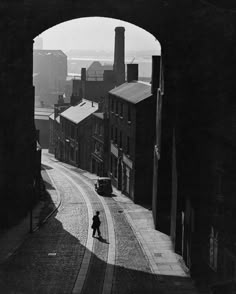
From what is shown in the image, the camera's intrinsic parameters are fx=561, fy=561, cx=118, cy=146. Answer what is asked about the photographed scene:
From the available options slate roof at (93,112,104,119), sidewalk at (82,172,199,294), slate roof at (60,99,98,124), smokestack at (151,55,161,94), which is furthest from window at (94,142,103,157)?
smokestack at (151,55,161,94)

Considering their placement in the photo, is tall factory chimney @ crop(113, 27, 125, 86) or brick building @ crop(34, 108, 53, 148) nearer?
tall factory chimney @ crop(113, 27, 125, 86)

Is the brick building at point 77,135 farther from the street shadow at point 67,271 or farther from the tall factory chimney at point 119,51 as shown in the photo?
the street shadow at point 67,271

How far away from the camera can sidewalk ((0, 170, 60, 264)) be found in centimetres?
3228

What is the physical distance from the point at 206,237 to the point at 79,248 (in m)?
8.70

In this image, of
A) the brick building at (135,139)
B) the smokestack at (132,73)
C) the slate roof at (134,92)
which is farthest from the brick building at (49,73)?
the brick building at (135,139)

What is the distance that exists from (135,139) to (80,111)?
3156 centimetres

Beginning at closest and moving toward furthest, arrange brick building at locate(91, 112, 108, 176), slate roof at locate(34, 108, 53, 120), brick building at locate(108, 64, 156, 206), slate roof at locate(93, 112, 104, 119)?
brick building at locate(108, 64, 156, 206) < brick building at locate(91, 112, 108, 176) < slate roof at locate(93, 112, 104, 119) < slate roof at locate(34, 108, 53, 120)

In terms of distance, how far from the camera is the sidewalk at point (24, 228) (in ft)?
106

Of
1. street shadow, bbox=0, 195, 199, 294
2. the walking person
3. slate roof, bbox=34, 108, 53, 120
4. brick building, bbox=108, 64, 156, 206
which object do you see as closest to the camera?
street shadow, bbox=0, 195, 199, 294

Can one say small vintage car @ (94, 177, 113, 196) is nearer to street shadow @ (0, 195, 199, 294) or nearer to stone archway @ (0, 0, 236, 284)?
stone archway @ (0, 0, 236, 284)

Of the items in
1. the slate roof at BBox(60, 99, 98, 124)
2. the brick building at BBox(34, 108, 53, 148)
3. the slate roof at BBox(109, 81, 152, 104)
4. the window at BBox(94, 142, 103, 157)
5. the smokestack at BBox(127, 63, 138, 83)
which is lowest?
the brick building at BBox(34, 108, 53, 148)

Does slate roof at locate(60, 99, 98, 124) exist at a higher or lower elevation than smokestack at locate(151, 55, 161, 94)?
lower

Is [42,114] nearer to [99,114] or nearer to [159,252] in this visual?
[99,114]

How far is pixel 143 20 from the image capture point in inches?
1507
